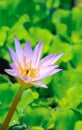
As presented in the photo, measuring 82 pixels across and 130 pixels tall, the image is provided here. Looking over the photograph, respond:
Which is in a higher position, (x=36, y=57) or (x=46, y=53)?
(x=36, y=57)

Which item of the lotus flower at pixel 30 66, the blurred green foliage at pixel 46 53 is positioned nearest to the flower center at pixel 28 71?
the lotus flower at pixel 30 66

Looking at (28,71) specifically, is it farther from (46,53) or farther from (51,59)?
(46,53)

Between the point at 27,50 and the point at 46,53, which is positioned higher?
the point at 27,50

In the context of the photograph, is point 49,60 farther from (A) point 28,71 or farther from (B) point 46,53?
(B) point 46,53

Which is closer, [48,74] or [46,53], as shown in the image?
[48,74]

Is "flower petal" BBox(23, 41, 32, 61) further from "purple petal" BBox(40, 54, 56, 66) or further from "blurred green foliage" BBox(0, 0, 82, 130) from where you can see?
"blurred green foliage" BBox(0, 0, 82, 130)

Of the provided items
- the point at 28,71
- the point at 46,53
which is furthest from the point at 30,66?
the point at 46,53

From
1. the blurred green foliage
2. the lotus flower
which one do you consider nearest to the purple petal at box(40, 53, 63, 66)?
the lotus flower

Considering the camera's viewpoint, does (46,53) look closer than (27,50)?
No

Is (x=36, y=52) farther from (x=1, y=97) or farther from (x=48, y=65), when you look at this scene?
(x=1, y=97)
